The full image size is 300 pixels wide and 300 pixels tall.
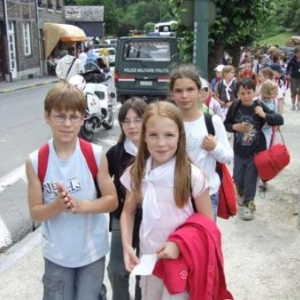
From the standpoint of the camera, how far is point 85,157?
2555 mm

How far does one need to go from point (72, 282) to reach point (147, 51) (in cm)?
1127

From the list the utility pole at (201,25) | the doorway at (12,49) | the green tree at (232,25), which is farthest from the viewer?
the doorway at (12,49)

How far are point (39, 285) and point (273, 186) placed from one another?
11.6 feet

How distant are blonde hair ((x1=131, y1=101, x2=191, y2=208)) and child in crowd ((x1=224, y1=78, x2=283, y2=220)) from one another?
255 cm

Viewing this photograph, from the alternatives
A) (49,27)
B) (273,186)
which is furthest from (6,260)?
(49,27)

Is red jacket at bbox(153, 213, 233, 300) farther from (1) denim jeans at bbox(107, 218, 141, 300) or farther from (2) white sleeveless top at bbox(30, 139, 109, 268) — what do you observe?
(1) denim jeans at bbox(107, 218, 141, 300)

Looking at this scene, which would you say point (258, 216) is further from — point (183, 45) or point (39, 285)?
point (183, 45)

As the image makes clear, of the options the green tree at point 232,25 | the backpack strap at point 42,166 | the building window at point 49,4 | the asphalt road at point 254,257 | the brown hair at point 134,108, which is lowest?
the asphalt road at point 254,257

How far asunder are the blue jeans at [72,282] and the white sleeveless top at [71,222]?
48 mm

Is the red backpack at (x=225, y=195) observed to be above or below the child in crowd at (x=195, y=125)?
below

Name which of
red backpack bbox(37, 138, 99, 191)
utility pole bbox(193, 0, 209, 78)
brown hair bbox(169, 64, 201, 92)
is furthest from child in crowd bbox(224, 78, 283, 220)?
red backpack bbox(37, 138, 99, 191)

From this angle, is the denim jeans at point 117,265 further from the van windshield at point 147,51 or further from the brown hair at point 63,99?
the van windshield at point 147,51

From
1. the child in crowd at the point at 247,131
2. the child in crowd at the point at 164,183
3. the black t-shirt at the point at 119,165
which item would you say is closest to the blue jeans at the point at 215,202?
the black t-shirt at the point at 119,165

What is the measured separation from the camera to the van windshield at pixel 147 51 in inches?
519
